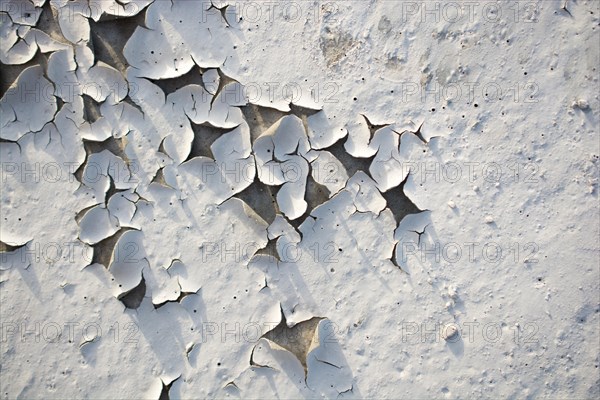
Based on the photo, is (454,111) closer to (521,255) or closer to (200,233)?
(521,255)

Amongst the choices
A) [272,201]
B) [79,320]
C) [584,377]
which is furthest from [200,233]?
[584,377]

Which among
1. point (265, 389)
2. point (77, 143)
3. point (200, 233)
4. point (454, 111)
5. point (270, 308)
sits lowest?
point (265, 389)

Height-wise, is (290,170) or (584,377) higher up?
(290,170)

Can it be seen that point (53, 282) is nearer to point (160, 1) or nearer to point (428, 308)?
point (160, 1)

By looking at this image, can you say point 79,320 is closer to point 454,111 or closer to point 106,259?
point 106,259

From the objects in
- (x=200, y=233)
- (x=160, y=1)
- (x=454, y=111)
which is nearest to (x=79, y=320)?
(x=200, y=233)

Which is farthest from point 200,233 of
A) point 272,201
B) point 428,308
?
point 428,308

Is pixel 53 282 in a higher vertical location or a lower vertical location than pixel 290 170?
lower
